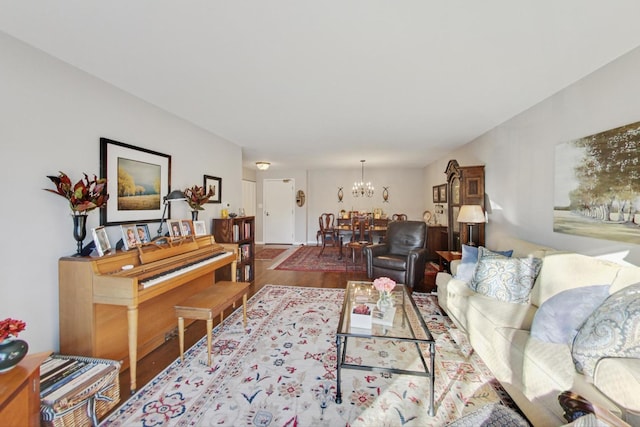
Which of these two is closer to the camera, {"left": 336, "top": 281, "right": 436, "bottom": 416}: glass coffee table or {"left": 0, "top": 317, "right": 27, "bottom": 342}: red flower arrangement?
{"left": 0, "top": 317, "right": 27, "bottom": 342}: red flower arrangement

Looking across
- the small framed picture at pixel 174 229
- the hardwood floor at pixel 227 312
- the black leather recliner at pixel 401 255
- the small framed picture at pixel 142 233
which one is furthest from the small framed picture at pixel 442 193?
the small framed picture at pixel 142 233

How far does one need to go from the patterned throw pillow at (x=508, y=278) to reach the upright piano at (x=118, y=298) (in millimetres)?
2584

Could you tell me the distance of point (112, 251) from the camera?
210cm

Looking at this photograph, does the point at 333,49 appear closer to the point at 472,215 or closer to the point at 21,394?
the point at 21,394

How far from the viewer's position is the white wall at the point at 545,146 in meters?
1.87

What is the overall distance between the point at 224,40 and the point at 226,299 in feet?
6.39

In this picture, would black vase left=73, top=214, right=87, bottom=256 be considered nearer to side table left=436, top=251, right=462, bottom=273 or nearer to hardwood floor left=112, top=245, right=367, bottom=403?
hardwood floor left=112, top=245, right=367, bottom=403

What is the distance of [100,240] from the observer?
200 cm

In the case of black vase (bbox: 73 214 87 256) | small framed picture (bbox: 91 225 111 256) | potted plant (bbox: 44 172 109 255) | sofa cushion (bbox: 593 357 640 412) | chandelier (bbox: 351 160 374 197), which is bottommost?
sofa cushion (bbox: 593 357 640 412)

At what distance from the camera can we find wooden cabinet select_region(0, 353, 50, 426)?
1.05m

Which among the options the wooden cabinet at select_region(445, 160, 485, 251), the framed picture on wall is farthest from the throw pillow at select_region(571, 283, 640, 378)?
the framed picture on wall

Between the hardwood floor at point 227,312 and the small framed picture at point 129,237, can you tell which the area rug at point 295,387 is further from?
the small framed picture at point 129,237

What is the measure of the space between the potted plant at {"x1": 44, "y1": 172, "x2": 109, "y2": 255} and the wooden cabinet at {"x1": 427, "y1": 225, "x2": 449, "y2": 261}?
5.24m

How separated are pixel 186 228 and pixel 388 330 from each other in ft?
7.49
